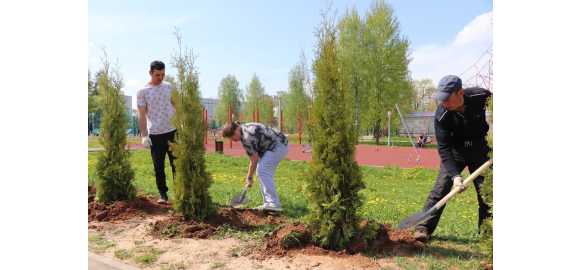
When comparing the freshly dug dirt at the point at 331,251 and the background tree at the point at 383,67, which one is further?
the background tree at the point at 383,67

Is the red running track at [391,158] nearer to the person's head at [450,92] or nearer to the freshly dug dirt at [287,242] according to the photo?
the freshly dug dirt at [287,242]

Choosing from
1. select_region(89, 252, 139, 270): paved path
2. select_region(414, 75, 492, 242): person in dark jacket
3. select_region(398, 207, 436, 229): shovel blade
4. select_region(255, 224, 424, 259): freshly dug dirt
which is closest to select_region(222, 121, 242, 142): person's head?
select_region(255, 224, 424, 259): freshly dug dirt

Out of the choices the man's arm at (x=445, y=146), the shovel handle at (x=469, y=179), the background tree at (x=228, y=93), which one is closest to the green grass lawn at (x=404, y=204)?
the shovel handle at (x=469, y=179)

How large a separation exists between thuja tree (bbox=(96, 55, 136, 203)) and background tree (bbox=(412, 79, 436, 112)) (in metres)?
32.2

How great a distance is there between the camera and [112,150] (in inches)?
237

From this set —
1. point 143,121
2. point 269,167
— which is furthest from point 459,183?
point 143,121

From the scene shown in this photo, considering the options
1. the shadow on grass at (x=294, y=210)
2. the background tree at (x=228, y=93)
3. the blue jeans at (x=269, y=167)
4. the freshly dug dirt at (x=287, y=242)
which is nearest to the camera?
the freshly dug dirt at (x=287, y=242)

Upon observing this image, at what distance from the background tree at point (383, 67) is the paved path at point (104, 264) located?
28.9 meters

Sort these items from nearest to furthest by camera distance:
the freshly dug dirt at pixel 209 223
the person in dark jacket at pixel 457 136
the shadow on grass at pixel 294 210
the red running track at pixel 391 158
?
the person in dark jacket at pixel 457 136
the freshly dug dirt at pixel 209 223
the shadow on grass at pixel 294 210
the red running track at pixel 391 158

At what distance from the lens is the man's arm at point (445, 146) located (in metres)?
3.88

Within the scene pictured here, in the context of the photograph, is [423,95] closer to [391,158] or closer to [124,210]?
[391,158]

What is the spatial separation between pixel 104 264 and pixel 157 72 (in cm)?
266

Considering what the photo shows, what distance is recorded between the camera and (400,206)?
240 inches
